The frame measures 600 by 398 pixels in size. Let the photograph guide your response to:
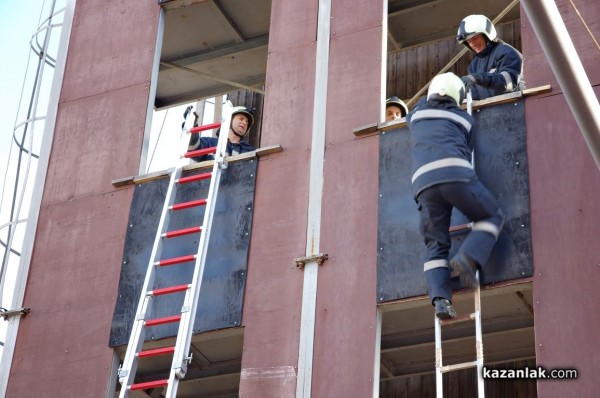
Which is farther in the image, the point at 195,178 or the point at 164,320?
the point at 195,178

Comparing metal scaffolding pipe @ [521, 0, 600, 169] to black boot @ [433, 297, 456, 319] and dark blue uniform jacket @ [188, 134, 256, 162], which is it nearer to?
black boot @ [433, 297, 456, 319]

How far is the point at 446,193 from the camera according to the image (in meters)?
9.71

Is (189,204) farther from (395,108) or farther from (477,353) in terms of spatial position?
(477,353)

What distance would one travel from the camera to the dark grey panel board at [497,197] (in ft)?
32.2

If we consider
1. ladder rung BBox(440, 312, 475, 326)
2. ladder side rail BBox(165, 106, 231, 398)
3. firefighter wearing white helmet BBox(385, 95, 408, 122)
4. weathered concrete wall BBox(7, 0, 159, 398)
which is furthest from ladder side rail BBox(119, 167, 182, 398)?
ladder rung BBox(440, 312, 475, 326)

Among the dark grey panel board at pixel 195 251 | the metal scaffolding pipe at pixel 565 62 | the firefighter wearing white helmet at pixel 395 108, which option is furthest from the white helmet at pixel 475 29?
the metal scaffolding pipe at pixel 565 62

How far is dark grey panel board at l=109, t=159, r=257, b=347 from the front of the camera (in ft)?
36.1

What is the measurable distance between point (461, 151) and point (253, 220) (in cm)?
228

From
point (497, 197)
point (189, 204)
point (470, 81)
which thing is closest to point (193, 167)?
point (189, 204)

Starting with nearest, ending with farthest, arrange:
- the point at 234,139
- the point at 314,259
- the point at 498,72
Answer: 1. the point at 314,259
2. the point at 498,72
3. the point at 234,139

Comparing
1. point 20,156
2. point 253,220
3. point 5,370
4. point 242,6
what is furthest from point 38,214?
point 242,6

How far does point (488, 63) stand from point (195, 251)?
3.07 m

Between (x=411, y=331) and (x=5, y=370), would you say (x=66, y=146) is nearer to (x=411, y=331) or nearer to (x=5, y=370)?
(x=5, y=370)

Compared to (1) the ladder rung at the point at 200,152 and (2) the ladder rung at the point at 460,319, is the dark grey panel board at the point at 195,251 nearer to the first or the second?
(1) the ladder rung at the point at 200,152
